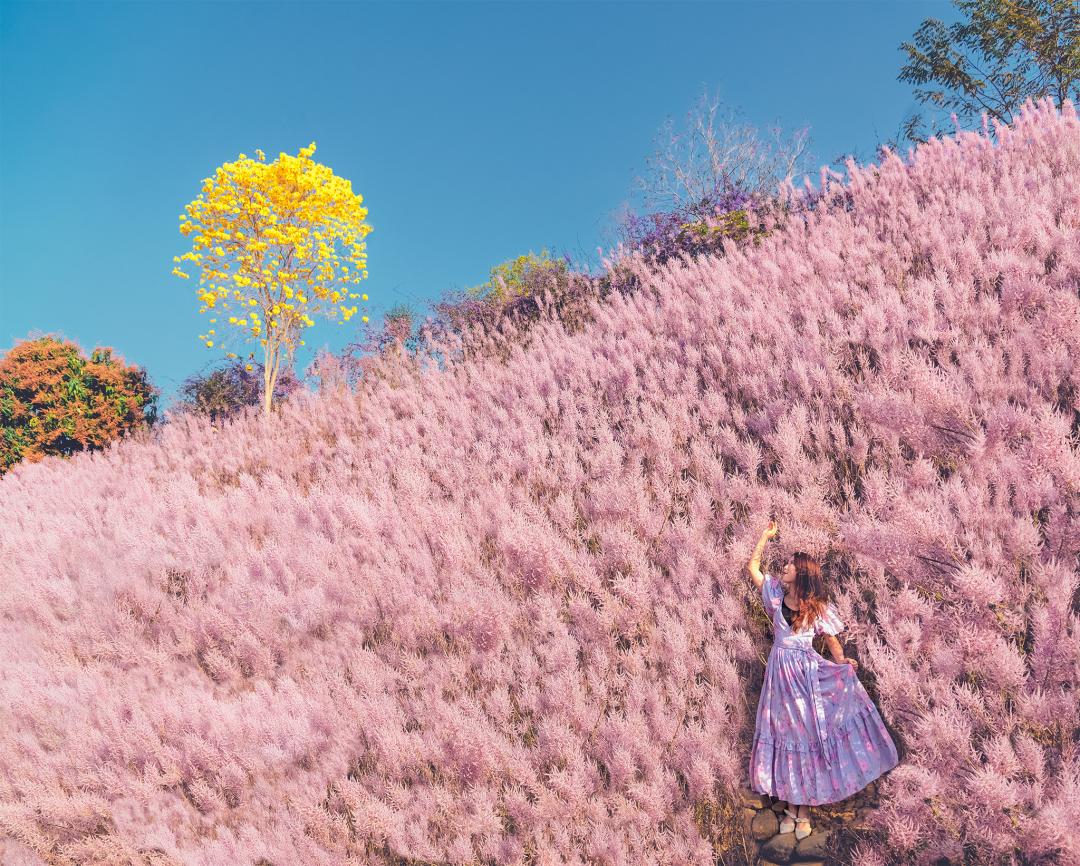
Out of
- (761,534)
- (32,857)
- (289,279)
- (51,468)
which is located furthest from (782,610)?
(51,468)

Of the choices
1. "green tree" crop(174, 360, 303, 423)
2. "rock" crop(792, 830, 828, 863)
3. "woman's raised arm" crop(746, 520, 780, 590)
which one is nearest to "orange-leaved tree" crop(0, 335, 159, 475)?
"green tree" crop(174, 360, 303, 423)

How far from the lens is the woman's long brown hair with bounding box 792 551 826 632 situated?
319 cm

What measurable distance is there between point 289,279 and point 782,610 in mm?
10072

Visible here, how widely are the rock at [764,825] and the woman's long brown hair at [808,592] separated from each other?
0.86 m

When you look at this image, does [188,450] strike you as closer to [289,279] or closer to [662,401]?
[289,279]

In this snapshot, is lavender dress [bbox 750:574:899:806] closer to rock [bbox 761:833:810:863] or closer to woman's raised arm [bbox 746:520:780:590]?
rock [bbox 761:833:810:863]

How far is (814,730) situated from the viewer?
303 centimetres

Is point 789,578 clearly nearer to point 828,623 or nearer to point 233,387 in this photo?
point 828,623

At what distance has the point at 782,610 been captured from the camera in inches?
132

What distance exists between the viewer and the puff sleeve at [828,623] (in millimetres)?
3184

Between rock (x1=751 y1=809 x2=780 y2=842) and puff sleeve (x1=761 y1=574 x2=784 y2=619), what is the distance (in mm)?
902

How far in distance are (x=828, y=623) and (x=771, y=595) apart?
0.30 meters

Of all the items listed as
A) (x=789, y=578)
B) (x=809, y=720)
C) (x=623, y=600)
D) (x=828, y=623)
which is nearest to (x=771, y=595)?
(x=789, y=578)

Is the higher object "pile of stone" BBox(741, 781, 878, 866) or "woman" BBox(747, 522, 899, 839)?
"woman" BBox(747, 522, 899, 839)
